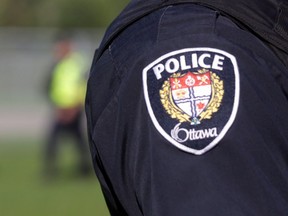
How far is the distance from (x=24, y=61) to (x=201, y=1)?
22.9 meters

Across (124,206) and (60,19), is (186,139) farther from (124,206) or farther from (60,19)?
(60,19)

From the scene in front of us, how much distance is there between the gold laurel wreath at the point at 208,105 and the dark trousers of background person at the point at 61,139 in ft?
44.4

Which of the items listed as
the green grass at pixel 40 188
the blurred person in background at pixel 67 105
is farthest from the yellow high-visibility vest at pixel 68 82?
the green grass at pixel 40 188

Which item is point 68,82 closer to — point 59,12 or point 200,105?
point 200,105

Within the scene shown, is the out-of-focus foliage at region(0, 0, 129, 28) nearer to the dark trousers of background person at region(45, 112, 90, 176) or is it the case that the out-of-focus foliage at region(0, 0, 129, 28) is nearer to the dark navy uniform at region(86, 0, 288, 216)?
the dark trousers of background person at region(45, 112, 90, 176)

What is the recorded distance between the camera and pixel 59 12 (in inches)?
1318

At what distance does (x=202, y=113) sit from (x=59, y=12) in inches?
1284

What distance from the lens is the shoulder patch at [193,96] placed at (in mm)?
1254

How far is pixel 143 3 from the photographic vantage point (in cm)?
148

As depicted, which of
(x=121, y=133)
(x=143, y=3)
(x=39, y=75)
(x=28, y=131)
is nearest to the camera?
(x=121, y=133)

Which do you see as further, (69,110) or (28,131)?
(28,131)

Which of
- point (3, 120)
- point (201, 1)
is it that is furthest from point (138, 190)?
point (3, 120)

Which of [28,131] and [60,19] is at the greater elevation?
[60,19]

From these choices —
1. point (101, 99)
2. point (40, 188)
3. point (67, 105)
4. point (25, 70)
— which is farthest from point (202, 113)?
point (25, 70)
